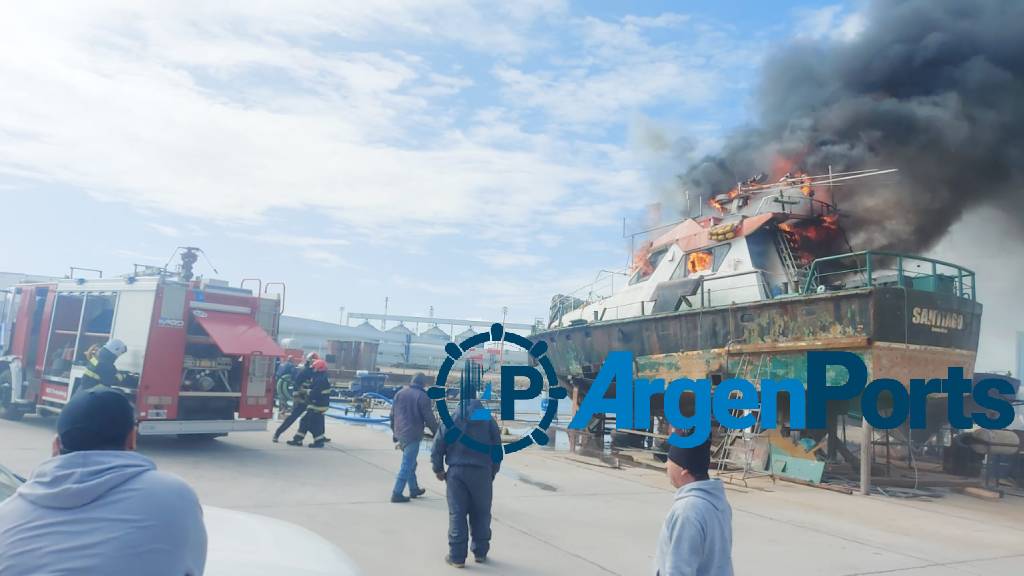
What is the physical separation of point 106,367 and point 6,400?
4656mm

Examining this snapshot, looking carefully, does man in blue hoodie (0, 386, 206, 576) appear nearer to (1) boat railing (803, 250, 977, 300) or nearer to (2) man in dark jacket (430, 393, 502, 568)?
(2) man in dark jacket (430, 393, 502, 568)

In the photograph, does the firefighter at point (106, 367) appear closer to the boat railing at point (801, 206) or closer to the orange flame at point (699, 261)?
the orange flame at point (699, 261)

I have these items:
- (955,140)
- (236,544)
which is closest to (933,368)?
(955,140)

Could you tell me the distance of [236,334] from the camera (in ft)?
33.5

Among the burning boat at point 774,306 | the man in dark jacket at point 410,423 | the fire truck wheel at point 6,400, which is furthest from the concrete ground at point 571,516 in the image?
the burning boat at point 774,306

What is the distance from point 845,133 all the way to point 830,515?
10.6 meters

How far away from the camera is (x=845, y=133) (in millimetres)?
16391

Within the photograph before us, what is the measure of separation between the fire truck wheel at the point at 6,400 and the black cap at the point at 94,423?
12428 millimetres

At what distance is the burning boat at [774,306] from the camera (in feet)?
34.7

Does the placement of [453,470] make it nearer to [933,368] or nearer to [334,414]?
[933,368]

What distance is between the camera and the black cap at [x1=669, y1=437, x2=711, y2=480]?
292cm

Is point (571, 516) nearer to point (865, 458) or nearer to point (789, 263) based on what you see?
point (865, 458)

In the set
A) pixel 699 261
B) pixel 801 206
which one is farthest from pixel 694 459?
pixel 801 206

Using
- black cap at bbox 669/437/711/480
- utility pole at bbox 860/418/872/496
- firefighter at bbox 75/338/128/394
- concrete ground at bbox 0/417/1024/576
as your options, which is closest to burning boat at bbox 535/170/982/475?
utility pole at bbox 860/418/872/496
